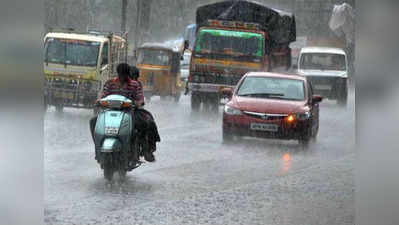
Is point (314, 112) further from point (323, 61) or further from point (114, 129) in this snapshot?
point (114, 129)

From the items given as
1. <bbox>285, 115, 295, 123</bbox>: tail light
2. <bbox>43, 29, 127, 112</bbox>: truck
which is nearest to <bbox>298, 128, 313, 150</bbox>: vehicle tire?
<bbox>285, 115, 295, 123</bbox>: tail light

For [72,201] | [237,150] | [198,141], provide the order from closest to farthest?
[72,201] → [237,150] → [198,141]

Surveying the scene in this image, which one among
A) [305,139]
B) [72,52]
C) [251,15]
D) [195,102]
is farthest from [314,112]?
[251,15]

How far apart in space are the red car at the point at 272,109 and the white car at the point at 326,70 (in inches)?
10.9

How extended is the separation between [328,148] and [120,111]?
11.1ft

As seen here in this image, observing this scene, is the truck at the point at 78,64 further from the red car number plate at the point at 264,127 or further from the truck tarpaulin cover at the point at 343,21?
the truck tarpaulin cover at the point at 343,21

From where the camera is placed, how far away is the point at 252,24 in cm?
1390

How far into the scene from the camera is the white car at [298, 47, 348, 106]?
978cm

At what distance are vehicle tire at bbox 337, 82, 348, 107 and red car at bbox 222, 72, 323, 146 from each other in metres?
0.26

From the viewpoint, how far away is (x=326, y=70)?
11000 mm

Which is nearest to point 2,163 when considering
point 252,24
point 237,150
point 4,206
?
point 4,206

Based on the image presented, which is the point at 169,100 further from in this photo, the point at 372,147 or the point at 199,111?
the point at 372,147

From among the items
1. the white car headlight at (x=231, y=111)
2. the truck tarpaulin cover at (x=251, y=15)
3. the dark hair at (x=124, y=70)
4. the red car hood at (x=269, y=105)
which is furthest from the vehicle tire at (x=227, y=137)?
the dark hair at (x=124, y=70)

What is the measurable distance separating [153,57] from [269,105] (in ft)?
6.06
